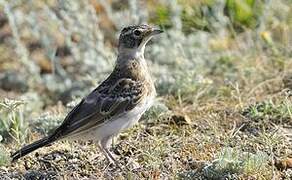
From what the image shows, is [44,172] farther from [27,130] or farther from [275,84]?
[275,84]

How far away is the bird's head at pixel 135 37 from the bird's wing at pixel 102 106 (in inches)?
14.5

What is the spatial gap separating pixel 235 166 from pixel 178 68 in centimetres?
361

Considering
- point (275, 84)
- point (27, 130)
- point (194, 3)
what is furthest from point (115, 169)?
point (194, 3)

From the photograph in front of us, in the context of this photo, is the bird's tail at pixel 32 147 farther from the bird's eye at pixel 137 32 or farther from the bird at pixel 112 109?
the bird's eye at pixel 137 32

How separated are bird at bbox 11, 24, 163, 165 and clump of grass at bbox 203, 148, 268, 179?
3.09 feet

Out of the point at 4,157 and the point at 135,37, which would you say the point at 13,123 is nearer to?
the point at 4,157

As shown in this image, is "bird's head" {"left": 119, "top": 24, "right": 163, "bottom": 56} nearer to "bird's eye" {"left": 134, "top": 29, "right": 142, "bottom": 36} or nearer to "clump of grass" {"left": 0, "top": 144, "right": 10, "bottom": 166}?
"bird's eye" {"left": 134, "top": 29, "right": 142, "bottom": 36}

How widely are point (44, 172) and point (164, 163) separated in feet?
3.23

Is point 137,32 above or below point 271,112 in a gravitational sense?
above

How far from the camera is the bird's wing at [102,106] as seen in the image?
690 cm

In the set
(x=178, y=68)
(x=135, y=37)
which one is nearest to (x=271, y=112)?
(x=135, y=37)

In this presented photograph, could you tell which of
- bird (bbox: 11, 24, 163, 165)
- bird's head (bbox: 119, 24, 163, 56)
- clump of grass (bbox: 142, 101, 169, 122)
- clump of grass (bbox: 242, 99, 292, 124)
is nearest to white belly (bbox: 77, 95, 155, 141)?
bird (bbox: 11, 24, 163, 165)

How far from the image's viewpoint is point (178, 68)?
387 inches

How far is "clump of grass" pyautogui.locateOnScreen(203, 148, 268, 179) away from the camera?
630 centimetres
